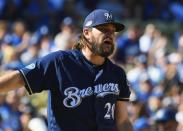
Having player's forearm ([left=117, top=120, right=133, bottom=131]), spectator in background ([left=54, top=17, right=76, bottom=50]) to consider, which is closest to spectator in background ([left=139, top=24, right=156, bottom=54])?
spectator in background ([left=54, top=17, right=76, bottom=50])

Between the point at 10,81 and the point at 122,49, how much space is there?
7.54m

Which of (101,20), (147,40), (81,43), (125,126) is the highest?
(101,20)

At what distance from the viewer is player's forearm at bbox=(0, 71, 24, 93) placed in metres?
5.30

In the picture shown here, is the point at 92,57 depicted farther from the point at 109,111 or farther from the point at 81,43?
the point at 109,111

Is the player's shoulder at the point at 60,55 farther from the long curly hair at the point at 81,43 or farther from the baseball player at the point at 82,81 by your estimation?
the long curly hair at the point at 81,43

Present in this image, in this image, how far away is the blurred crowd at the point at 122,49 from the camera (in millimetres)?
9066

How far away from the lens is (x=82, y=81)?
5.61m

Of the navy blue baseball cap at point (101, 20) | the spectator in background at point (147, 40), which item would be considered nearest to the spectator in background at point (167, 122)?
the navy blue baseball cap at point (101, 20)

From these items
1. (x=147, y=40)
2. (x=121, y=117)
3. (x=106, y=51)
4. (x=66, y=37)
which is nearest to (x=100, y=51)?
(x=106, y=51)

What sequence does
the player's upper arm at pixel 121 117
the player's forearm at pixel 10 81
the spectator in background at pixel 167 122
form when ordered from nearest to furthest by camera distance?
1. the player's forearm at pixel 10 81
2. the player's upper arm at pixel 121 117
3. the spectator in background at pixel 167 122

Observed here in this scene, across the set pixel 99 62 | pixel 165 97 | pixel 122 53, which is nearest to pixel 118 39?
pixel 122 53

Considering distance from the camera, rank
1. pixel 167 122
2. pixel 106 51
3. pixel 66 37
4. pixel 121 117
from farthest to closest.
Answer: pixel 66 37 → pixel 167 122 → pixel 121 117 → pixel 106 51

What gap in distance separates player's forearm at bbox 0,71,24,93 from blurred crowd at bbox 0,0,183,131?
2.17 meters

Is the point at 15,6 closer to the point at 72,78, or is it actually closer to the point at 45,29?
the point at 45,29
